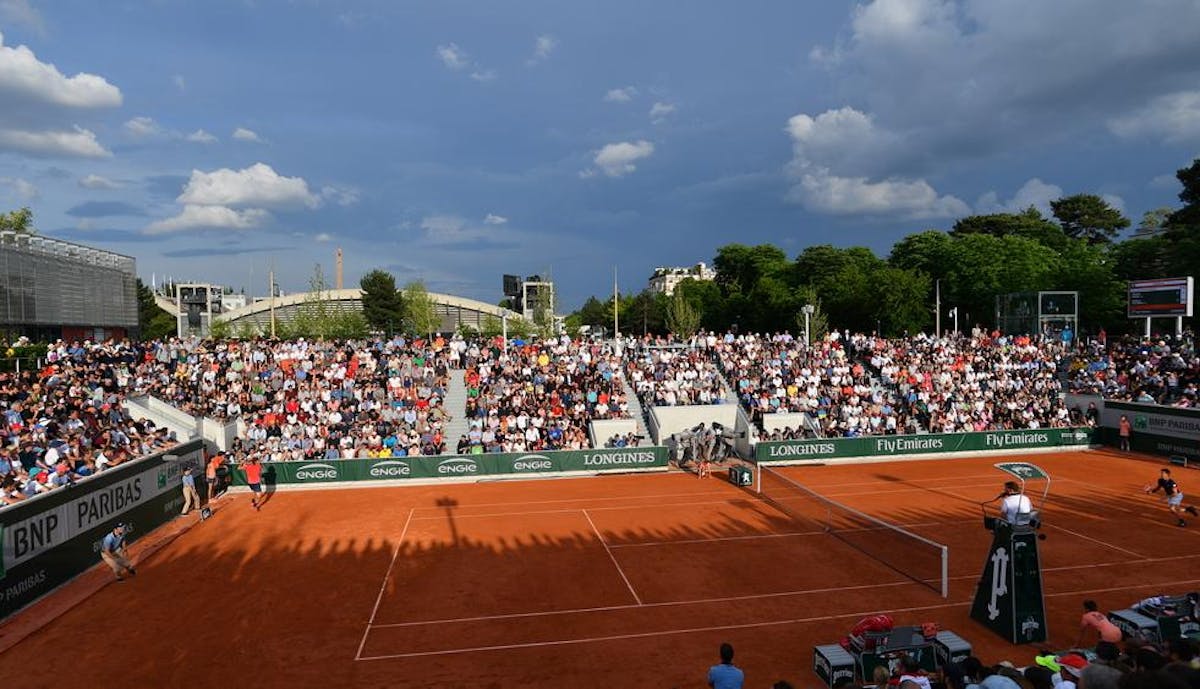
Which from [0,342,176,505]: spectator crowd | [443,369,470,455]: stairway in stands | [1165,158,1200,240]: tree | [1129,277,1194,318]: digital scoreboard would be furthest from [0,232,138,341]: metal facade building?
[1165,158,1200,240]: tree

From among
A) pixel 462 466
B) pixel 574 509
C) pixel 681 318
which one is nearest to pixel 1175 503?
pixel 574 509

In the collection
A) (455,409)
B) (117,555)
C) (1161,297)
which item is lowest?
(117,555)

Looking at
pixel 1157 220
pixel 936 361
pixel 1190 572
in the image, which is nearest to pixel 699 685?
pixel 1190 572

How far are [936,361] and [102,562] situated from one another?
38069 millimetres

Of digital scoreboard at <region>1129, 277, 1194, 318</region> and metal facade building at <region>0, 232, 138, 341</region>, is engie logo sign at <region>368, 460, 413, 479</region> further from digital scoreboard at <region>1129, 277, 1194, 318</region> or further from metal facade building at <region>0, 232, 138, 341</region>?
digital scoreboard at <region>1129, 277, 1194, 318</region>

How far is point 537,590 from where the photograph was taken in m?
15.3

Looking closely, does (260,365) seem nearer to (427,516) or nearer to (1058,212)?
(427,516)

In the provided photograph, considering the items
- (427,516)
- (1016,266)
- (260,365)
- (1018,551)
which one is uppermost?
(1016,266)

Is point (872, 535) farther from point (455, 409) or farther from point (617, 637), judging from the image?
A: point (455, 409)

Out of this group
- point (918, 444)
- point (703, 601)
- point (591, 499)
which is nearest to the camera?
point (703, 601)

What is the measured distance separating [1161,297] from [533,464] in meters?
38.5

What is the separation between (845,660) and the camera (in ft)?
33.8

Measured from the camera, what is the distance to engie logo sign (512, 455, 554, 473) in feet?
93.0

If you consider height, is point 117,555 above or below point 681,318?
below
